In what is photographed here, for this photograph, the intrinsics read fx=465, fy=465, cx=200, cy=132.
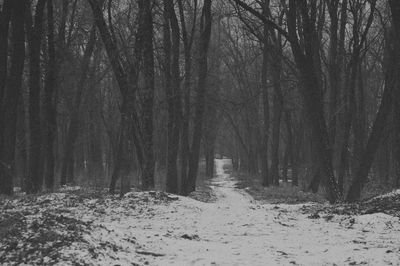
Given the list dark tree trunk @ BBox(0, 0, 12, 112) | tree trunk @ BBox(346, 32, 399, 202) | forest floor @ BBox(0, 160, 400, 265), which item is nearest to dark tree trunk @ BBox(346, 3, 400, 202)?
tree trunk @ BBox(346, 32, 399, 202)

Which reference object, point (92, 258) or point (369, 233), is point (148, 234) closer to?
point (92, 258)

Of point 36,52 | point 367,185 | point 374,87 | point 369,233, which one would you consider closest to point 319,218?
point 369,233

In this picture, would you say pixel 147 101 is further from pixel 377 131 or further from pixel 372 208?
pixel 372 208

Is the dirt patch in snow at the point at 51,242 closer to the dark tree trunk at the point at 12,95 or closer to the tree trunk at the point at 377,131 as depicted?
the dark tree trunk at the point at 12,95

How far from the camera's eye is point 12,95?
14336mm

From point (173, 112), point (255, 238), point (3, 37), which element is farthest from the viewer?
point (173, 112)

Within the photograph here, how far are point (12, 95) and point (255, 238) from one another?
10.2m

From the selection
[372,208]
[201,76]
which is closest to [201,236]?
[372,208]

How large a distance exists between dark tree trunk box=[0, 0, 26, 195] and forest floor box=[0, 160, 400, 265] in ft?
15.4

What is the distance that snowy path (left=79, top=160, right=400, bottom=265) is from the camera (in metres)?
5.56

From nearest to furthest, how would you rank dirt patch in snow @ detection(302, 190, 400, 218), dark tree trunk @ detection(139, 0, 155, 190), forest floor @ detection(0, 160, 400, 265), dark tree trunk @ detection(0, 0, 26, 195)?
forest floor @ detection(0, 160, 400, 265) < dirt patch in snow @ detection(302, 190, 400, 218) < dark tree trunk @ detection(139, 0, 155, 190) < dark tree trunk @ detection(0, 0, 26, 195)

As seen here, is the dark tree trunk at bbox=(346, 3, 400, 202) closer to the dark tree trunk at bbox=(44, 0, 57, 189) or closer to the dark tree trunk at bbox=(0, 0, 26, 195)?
the dark tree trunk at bbox=(0, 0, 26, 195)

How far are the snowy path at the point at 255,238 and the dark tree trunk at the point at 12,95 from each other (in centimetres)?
699

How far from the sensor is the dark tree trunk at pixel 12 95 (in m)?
14.1
